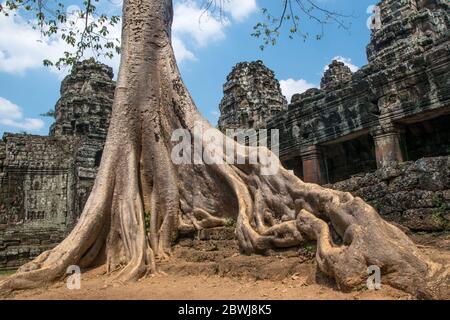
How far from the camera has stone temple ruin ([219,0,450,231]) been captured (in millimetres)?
4559

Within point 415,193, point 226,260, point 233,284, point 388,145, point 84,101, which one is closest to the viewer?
point 233,284

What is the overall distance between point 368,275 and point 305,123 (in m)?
7.58

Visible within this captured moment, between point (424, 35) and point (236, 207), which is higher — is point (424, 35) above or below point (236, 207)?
above

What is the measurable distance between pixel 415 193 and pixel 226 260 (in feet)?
8.02

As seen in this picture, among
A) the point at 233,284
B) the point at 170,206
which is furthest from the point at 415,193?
the point at 170,206

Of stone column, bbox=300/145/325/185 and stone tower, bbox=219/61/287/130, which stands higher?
stone tower, bbox=219/61/287/130

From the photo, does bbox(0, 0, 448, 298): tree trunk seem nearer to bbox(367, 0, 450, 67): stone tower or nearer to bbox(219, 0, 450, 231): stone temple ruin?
bbox(219, 0, 450, 231): stone temple ruin

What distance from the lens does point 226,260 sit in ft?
12.5

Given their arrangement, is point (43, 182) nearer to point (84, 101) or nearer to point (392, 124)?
point (84, 101)

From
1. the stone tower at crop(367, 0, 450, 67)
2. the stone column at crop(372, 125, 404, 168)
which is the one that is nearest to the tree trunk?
the stone column at crop(372, 125, 404, 168)

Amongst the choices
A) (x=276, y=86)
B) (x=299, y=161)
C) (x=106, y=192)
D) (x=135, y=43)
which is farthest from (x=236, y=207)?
(x=276, y=86)

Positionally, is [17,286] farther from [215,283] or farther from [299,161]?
[299,161]

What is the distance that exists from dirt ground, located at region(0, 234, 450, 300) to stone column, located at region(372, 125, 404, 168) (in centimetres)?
403
